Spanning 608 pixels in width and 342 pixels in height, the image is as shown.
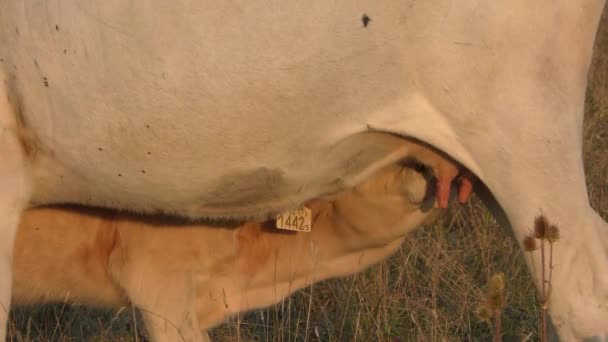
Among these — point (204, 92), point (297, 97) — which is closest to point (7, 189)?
point (204, 92)

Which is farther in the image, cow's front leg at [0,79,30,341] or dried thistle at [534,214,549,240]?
cow's front leg at [0,79,30,341]

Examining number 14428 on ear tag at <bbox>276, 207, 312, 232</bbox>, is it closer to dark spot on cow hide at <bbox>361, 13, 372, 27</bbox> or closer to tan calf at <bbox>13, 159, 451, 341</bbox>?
tan calf at <bbox>13, 159, 451, 341</bbox>

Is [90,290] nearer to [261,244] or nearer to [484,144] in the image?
[261,244]

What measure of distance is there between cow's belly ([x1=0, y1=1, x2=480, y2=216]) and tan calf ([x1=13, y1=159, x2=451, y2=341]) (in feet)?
1.90

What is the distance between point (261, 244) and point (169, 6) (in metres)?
1.37

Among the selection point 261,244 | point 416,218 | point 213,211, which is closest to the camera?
point 213,211

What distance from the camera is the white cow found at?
9.80ft

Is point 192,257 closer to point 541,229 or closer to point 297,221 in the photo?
point 297,221

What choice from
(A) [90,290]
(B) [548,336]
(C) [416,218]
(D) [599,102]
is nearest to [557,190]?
(B) [548,336]

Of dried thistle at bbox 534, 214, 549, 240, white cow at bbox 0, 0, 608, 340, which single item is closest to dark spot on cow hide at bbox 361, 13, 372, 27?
white cow at bbox 0, 0, 608, 340

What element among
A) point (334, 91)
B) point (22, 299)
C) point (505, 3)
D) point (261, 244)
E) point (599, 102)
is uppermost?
point (599, 102)

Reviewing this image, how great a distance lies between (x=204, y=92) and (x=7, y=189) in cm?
62

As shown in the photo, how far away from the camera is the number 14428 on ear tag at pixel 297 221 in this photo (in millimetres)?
3904

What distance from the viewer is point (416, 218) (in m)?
3.81
